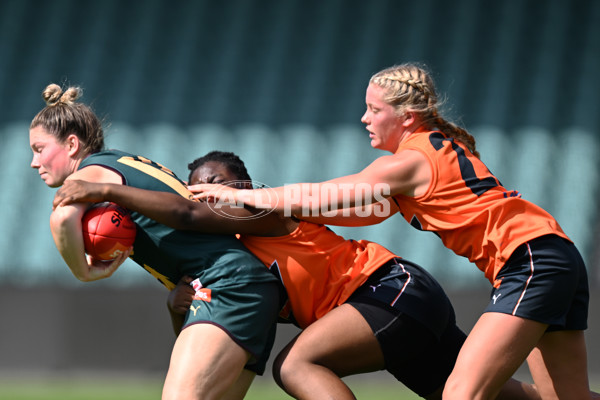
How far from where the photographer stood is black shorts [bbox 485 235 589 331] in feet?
10.6

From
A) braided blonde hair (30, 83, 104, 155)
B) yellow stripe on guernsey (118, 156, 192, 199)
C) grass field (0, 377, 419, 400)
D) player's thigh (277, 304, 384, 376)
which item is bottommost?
grass field (0, 377, 419, 400)

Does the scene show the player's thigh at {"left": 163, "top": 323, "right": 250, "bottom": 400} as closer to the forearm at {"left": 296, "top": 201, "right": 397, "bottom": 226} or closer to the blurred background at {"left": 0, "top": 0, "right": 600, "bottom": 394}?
the forearm at {"left": 296, "top": 201, "right": 397, "bottom": 226}

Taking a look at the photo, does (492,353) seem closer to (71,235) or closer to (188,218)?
(188,218)

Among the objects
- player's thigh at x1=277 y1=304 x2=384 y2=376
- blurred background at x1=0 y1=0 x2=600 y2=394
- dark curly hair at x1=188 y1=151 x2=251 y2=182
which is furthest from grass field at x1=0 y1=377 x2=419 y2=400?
player's thigh at x1=277 y1=304 x2=384 y2=376

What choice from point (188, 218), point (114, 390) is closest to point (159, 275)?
point (188, 218)

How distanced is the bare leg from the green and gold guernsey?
30 centimetres

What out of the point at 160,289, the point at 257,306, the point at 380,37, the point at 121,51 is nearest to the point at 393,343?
the point at 257,306

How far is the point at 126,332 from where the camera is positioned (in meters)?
7.00

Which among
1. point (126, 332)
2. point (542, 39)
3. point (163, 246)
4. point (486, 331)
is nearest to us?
point (486, 331)

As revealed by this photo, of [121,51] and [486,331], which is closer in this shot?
[486,331]

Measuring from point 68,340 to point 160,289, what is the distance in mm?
905

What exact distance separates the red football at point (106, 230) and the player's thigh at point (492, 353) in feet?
4.61

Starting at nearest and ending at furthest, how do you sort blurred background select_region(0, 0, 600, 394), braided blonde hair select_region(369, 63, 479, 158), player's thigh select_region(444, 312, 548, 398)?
player's thigh select_region(444, 312, 548, 398), braided blonde hair select_region(369, 63, 479, 158), blurred background select_region(0, 0, 600, 394)

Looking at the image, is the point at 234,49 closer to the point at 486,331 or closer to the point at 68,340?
the point at 68,340
